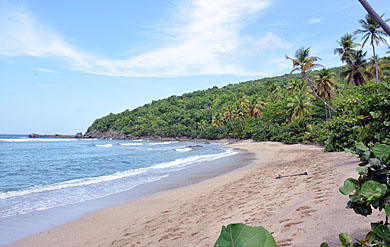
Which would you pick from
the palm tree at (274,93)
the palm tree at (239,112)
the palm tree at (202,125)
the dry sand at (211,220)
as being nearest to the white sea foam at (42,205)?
the dry sand at (211,220)

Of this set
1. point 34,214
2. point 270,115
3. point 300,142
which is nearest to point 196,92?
point 270,115

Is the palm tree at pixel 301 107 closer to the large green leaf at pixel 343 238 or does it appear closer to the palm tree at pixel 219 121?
the palm tree at pixel 219 121

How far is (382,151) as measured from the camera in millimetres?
1497

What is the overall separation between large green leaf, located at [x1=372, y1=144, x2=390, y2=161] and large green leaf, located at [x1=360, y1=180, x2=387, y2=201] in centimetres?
15

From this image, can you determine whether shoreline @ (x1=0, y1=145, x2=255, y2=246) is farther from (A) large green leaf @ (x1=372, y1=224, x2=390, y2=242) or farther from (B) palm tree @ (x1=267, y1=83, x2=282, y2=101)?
(B) palm tree @ (x1=267, y1=83, x2=282, y2=101)

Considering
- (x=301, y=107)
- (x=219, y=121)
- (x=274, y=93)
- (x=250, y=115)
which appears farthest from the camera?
(x=219, y=121)

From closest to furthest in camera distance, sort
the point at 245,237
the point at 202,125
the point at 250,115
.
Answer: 1. the point at 245,237
2. the point at 250,115
3. the point at 202,125

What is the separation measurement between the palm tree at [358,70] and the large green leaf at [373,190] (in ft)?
91.7

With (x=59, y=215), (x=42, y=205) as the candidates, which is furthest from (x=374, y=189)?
(x=42, y=205)

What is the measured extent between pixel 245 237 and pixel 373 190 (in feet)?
3.37

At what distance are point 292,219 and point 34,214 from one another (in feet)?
23.2

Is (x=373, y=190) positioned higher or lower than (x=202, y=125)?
lower

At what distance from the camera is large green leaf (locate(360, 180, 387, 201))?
1.40m

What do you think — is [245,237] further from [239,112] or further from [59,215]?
[239,112]
